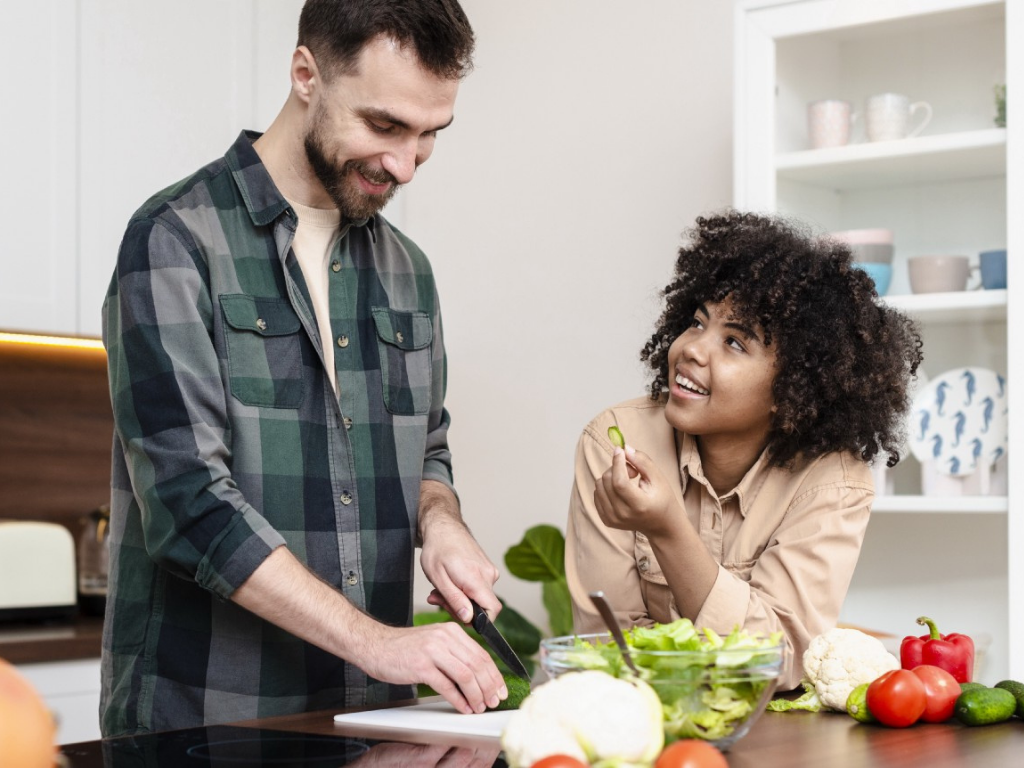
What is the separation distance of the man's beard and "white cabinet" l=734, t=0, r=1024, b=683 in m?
1.17

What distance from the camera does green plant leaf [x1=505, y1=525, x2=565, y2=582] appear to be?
2967 mm

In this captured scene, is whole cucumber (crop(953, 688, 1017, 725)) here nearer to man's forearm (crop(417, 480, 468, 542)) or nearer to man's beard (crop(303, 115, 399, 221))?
man's forearm (crop(417, 480, 468, 542))

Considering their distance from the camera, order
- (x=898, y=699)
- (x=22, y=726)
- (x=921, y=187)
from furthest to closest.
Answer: (x=921, y=187) → (x=898, y=699) → (x=22, y=726)

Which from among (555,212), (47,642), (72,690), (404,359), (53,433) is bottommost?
(72,690)

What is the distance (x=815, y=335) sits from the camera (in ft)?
5.66

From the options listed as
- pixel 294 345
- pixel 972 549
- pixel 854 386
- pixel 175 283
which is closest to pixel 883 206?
pixel 972 549

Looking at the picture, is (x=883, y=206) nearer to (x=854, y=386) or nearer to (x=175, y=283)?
(x=854, y=386)

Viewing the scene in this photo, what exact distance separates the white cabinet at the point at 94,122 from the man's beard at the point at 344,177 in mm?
1305

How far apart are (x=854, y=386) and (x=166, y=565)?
3.26 ft

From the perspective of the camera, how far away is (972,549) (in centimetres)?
242

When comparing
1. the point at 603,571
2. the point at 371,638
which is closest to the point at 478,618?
the point at 371,638

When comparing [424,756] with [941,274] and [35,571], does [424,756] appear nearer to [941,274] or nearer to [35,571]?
[941,274]

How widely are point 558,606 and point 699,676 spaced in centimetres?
215

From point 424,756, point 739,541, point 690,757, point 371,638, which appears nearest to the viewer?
point 690,757
